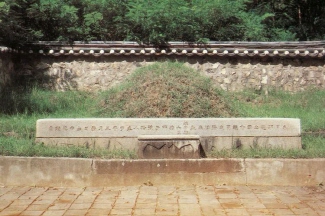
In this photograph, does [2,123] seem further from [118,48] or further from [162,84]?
[118,48]

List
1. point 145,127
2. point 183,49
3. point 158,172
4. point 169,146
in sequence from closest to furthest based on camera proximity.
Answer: point 158,172 → point 169,146 → point 145,127 → point 183,49

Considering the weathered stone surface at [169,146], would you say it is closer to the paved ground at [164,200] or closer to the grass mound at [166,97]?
the paved ground at [164,200]

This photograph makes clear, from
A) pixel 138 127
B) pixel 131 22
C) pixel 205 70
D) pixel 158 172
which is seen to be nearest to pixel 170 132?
pixel 138 127

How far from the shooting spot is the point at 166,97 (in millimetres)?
9008

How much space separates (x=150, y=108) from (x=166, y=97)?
53 centimetres

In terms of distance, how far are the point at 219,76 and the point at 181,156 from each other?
799cm

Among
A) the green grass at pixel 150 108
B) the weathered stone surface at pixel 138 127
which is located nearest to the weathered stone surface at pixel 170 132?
the weathered stone surface at pixel 138 127

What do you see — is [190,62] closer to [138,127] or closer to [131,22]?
[131,22]

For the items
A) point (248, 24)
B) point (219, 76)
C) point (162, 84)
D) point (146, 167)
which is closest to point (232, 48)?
point (219, 76)

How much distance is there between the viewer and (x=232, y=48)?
46.3 feet

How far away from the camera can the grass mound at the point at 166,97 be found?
870 cm

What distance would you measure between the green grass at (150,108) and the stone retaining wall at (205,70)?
139cm

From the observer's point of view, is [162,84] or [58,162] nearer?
[58,162]

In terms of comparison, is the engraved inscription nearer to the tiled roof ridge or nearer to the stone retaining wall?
the stone retaining wall
